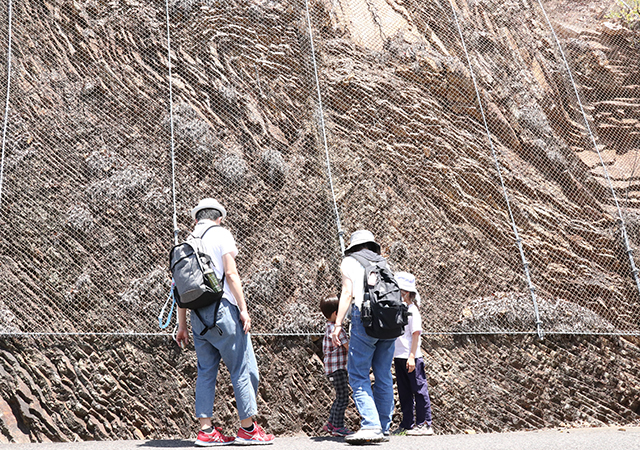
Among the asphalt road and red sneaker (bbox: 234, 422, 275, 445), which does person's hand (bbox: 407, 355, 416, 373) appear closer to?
the asphalt road

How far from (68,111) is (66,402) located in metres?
3.43

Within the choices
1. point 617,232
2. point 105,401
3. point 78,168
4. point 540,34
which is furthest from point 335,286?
point 540,34

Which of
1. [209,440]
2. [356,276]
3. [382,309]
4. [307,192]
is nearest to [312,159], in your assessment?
[307,192]

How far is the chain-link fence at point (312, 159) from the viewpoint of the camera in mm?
5820

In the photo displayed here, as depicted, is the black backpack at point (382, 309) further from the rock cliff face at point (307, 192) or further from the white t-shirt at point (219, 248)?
the rock cliff face at point (307, 192)

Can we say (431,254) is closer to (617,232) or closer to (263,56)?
(617,232)

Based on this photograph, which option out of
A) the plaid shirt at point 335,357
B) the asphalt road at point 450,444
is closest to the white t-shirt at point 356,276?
the plaid shirt at point 335,357

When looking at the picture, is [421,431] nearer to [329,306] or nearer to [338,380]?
[338,380]

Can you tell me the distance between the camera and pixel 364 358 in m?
4.13

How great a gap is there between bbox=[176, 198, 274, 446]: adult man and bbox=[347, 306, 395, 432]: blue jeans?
0.70m

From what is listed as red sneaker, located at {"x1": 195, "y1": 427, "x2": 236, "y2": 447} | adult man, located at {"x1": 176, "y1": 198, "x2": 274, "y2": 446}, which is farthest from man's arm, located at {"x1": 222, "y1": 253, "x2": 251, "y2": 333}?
red sneaker, located at {"x1": 195, "y1": 427, "x2": 236, "y2": 447}

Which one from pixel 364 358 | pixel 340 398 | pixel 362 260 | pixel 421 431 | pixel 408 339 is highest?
pixel 362 260

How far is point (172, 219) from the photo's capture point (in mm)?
6062

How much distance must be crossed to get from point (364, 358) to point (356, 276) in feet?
1.96
